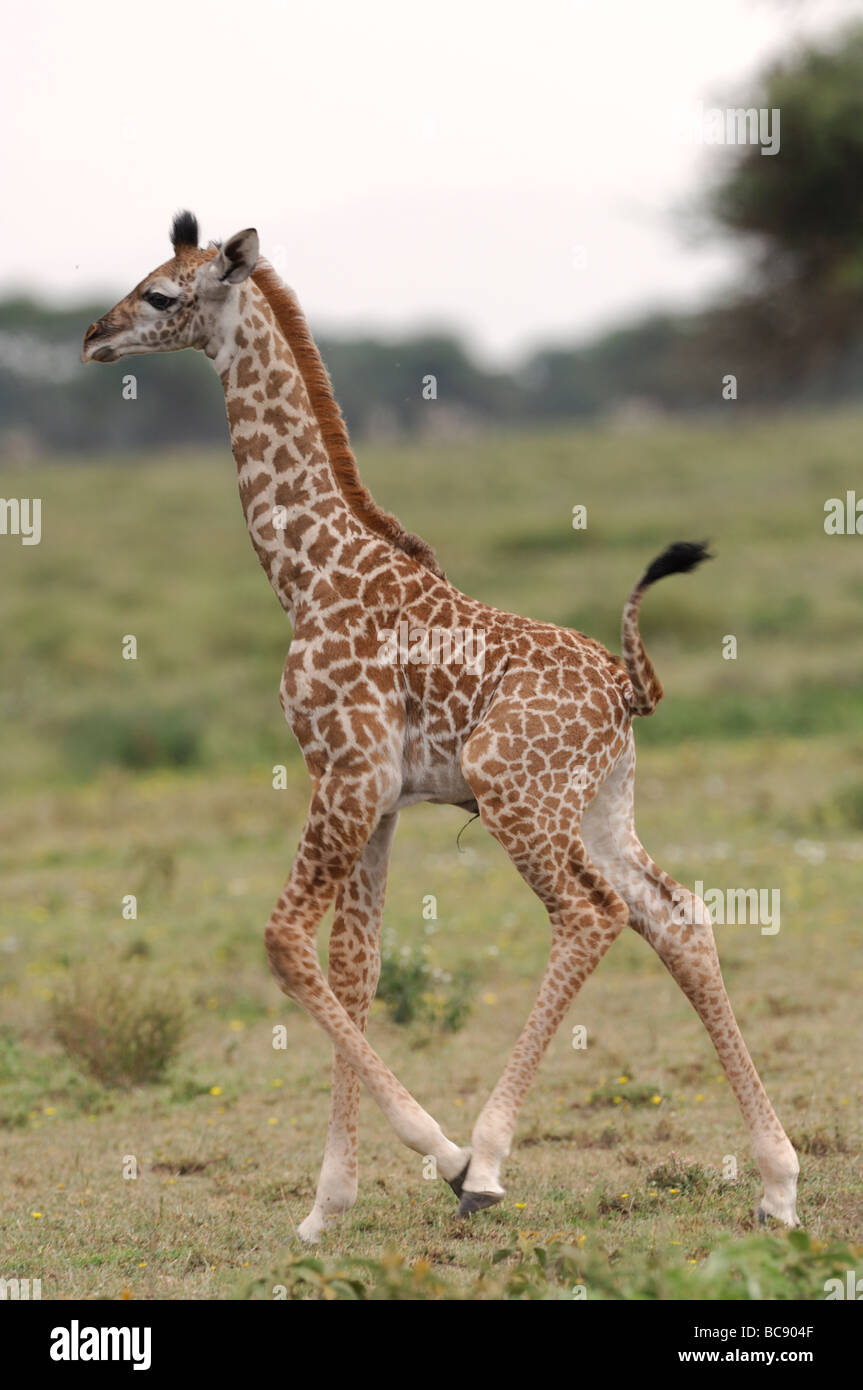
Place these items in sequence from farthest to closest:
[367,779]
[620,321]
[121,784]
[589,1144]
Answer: [620,321] → [121,784] → [589,1144] → [367,779]

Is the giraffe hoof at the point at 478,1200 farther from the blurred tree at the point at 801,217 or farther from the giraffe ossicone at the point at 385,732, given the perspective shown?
the blurred tree at the point at 801,217

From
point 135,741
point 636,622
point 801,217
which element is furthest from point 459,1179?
point 801,217

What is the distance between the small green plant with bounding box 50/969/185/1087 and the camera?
29.3ft

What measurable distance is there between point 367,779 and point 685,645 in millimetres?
17962

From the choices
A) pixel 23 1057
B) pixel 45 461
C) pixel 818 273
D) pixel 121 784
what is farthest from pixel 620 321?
pixel 23 1057

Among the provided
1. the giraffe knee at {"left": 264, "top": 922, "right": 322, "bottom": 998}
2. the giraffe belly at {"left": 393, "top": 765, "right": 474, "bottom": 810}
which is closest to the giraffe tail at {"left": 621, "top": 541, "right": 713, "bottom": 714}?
the giraffe belly at {"left": 393, "top": 765, "right": 474, "bottom": 810}

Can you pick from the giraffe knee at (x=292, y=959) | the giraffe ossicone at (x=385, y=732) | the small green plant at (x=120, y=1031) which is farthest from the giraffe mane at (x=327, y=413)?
the small green plant at (x=120, y=1031)

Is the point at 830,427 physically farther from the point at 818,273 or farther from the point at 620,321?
the point at 620,321

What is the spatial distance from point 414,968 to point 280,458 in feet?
14.5

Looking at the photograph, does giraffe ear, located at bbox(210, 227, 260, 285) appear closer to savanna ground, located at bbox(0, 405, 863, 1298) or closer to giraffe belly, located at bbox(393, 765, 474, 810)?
giraffe belly, located at bbox(393, 765, 474, 810)

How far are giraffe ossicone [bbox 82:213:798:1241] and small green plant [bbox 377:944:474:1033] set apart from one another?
11.3 feet

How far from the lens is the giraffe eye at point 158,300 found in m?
6.13

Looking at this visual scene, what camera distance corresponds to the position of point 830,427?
41094 mm

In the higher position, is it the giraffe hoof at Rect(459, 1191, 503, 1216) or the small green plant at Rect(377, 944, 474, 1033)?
the small green plant at Rect(377, 944, 474, 1033)
